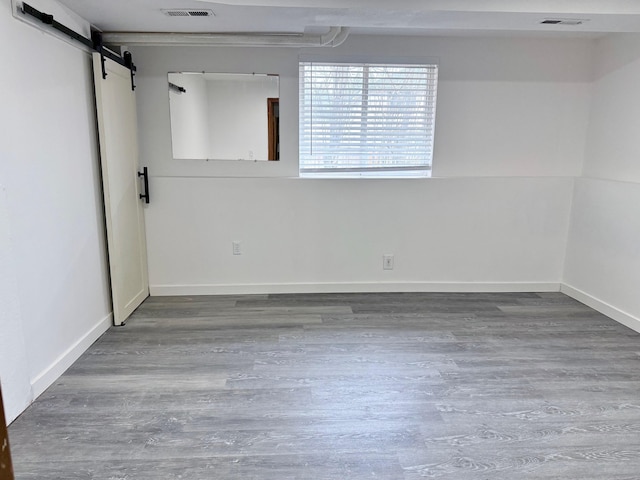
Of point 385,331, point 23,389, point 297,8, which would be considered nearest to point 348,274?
point 385,331

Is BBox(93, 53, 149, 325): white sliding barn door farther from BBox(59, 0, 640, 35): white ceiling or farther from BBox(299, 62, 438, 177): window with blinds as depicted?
BBox(299, 62, 438, 177): window with blinds

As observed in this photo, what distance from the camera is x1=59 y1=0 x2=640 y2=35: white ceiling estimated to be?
256cm

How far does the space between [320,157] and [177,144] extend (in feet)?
4.23

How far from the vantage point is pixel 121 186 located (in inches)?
129

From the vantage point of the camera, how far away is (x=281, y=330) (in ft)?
10.4

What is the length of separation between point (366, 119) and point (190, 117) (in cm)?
158

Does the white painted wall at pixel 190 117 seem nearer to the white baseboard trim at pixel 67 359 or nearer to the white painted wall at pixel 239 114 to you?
the white painted wall at pixel 239 114

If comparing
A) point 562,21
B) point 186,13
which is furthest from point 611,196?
point 186,13

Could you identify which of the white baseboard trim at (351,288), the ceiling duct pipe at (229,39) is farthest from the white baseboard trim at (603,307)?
the ceiling duct pipe at (229,39)

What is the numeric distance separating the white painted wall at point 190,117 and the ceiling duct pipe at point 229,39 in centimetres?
37

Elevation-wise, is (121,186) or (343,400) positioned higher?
(121,186)

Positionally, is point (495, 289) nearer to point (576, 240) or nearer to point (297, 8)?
point (576, 240)

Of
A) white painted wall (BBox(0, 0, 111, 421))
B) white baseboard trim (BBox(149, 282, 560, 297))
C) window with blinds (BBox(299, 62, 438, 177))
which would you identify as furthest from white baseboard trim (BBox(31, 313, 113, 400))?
window with blinds (BBox(299, 62, 438, 177))

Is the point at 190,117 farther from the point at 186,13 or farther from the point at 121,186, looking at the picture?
the point at 186,13
